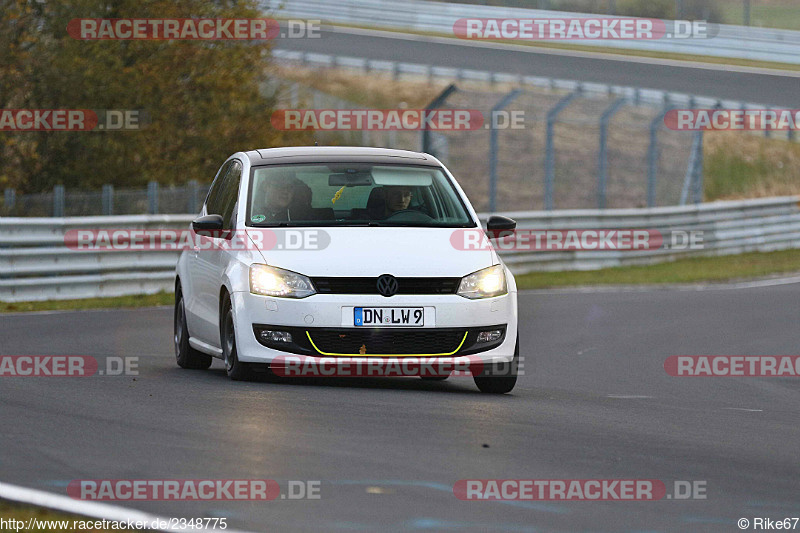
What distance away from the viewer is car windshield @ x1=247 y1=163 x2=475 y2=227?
33.4 feet

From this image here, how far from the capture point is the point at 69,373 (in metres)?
10.8

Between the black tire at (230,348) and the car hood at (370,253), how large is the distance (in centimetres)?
50

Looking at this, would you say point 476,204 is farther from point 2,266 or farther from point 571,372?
point 571,372

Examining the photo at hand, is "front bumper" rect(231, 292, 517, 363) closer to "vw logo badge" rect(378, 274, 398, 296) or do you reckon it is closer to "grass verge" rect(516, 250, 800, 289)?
"vw logo badge" rect(378, 274, 398, 296)

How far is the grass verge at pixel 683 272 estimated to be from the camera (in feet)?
75.5

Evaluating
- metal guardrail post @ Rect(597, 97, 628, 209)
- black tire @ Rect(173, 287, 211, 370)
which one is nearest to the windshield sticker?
black tire @ Rect(173, 287, 211, 370)

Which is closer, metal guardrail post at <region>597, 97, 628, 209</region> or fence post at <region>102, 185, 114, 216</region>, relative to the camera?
fence post at <region>102, 185, 114, 216</region>

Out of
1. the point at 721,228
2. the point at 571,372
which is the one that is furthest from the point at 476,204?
the point at 571,372

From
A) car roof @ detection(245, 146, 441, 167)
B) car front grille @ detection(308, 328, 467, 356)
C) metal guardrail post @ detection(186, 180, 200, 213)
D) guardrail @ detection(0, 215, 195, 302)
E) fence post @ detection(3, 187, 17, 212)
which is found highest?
car roof @ detection(245, 146, 441, 167)

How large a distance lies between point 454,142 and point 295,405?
2762 centimetres

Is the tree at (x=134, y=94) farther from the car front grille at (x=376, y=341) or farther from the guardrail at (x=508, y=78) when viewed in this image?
the car front grille at (x=376, y=341)

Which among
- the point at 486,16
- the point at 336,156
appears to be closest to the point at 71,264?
the point at 336,156

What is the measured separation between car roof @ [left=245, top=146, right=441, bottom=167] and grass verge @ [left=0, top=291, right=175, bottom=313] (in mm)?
7275

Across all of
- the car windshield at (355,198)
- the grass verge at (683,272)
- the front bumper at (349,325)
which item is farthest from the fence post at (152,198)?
the front bumper at (349,325)
